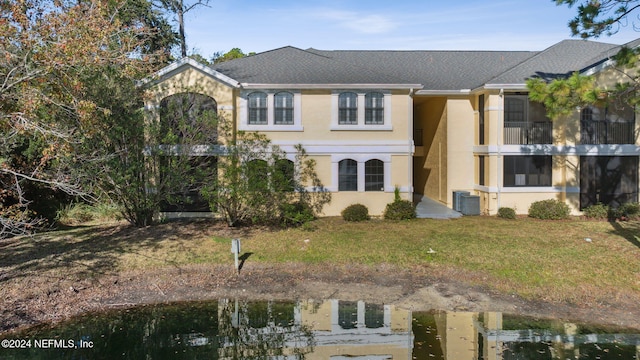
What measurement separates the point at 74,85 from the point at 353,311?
9324 mm

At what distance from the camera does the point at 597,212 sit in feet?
64.3

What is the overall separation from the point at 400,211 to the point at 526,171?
255 inches

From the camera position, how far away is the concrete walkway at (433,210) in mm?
20078

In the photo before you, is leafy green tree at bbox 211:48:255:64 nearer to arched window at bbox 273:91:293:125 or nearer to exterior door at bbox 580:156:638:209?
arched window at bbox 273:91:293:125

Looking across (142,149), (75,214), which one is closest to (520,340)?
(142,149)

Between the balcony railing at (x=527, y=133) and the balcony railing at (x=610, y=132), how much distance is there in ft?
4.90

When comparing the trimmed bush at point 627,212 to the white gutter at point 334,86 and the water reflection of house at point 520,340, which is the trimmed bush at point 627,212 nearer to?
the white gutter at point 334,86

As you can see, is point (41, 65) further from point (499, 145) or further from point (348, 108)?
point (499, 145)

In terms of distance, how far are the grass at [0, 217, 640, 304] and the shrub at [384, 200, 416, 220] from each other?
2.13ft

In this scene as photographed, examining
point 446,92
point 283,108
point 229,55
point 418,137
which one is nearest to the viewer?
point 283,108

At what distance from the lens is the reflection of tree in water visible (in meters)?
9.16

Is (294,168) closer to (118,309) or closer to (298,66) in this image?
(298,66)

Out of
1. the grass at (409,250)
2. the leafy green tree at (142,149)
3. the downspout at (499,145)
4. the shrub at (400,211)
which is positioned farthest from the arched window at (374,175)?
the leafy green tree at (142,149)

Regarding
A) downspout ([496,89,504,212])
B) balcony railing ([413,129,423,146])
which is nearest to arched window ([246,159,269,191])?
downspout ([496,89,504,212])
